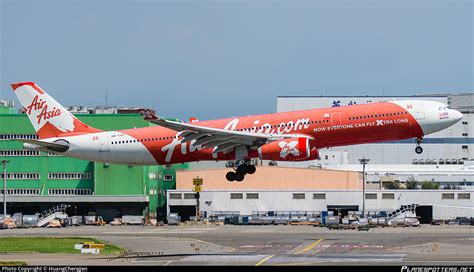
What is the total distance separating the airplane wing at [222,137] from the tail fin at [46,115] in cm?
1189

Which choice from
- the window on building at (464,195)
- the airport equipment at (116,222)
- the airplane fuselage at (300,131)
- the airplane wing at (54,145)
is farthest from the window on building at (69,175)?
the airplane wing at (54,145)

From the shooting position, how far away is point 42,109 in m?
108

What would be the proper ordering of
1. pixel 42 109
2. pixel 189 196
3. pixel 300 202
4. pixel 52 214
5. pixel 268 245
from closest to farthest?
pixel 42 109, pixel 268 245, pixel 52 214, pixel 300 202, pixel 189 196

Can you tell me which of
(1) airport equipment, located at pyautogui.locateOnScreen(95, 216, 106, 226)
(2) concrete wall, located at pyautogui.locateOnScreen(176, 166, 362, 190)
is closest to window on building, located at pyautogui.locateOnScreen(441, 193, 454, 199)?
(2) concrete wall, located at pyautogui.locateOnScreen(176, 166, 362, 190)

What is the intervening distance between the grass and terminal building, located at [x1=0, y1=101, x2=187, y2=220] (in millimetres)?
51542

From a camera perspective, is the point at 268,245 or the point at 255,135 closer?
the point at 255,135

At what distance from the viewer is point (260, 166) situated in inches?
7062

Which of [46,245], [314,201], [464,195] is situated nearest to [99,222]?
[314,201]

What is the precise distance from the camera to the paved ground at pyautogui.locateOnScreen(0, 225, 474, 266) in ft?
303

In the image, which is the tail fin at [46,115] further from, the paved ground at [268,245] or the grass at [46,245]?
the paved ground at [268,245]

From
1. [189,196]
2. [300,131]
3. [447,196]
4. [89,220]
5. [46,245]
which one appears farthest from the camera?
[447,196]

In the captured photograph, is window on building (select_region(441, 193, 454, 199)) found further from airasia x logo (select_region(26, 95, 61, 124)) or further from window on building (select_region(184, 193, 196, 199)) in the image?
airasia x logo (select_region(26, 95, 61, 124))

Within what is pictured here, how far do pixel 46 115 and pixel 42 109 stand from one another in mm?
1241

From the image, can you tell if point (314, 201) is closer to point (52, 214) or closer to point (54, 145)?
point (52, 214)
